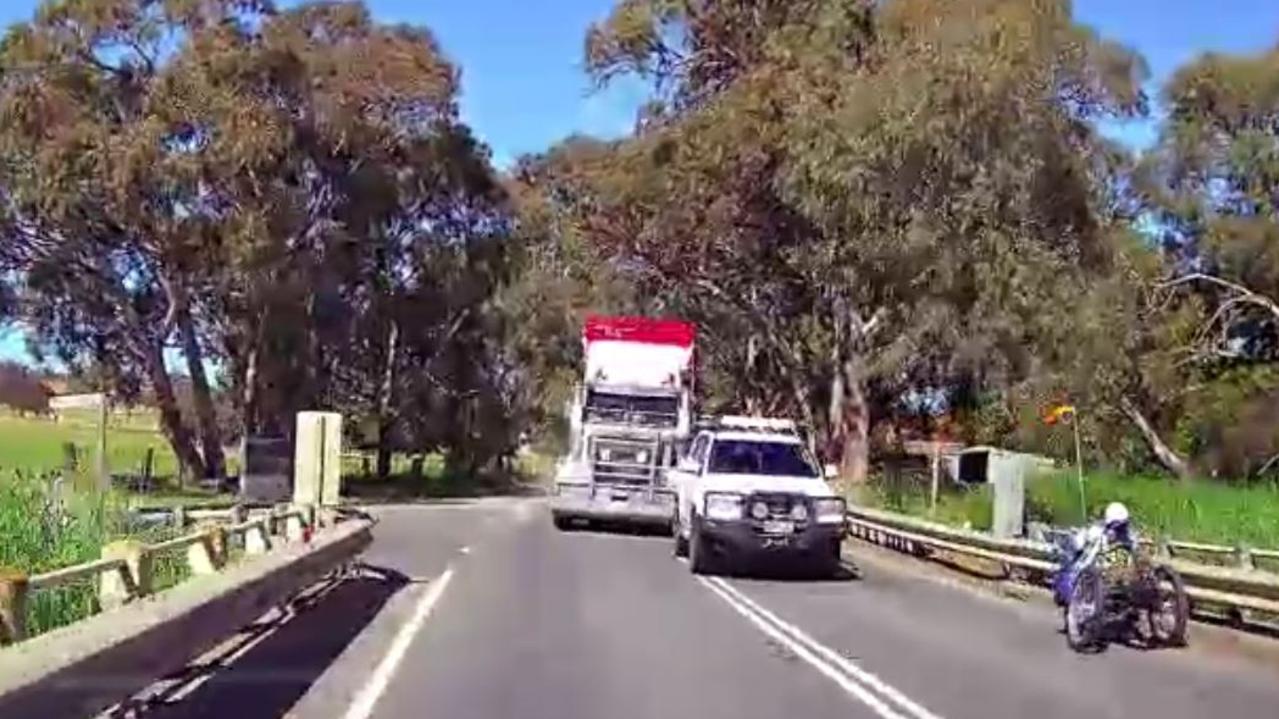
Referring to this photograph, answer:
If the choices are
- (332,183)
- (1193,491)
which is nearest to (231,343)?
(332,183)

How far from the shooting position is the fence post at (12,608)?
10570mm

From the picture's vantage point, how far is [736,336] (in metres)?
61.3

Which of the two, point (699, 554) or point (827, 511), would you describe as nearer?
point (827, 511)

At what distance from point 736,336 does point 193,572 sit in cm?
4486

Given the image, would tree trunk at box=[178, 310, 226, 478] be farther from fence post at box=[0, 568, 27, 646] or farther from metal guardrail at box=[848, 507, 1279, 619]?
fence post at box=[0, 568, 27, 646]

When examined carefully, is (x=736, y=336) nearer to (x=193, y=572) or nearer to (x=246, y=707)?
(x=193, y=572)

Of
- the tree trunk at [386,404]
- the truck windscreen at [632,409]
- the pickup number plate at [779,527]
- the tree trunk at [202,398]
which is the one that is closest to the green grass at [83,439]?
the tree trunk at [202,398]

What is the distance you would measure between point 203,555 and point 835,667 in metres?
5.99

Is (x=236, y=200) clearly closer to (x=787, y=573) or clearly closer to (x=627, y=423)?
(x=627, y=423)

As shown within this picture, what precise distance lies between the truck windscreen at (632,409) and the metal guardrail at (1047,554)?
13.8 feet

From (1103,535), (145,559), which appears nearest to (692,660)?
(1103,535)

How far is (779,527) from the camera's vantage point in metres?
26.0

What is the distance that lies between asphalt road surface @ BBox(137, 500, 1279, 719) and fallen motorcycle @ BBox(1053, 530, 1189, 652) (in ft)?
1.16

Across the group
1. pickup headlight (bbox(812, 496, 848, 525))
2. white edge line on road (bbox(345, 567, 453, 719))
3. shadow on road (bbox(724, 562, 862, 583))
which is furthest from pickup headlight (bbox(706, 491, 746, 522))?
white edge line on road (bbox(345, 567, 453, 719))
